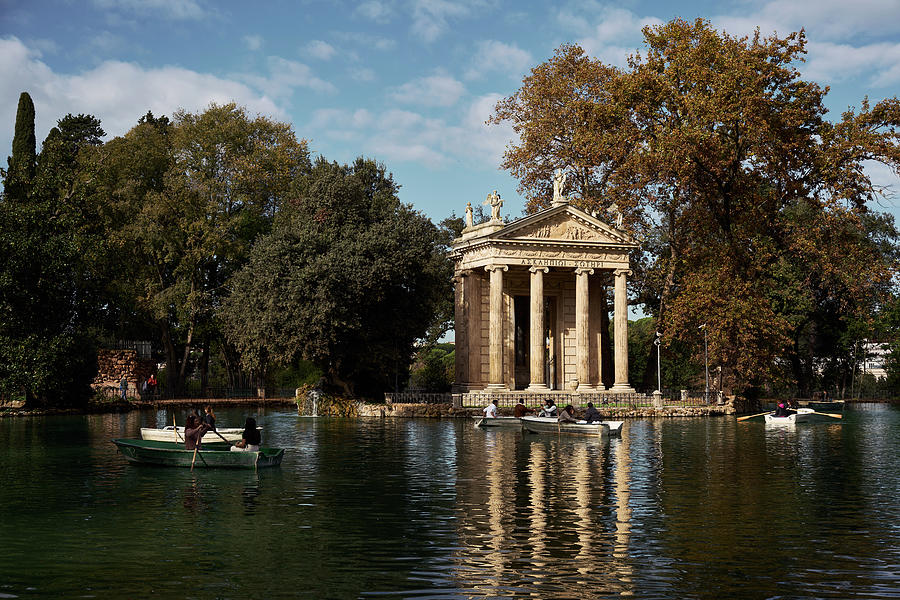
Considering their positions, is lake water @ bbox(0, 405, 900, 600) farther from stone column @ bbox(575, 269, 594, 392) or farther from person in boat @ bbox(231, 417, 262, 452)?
stone column @ bbox(575, 269, 594, 392)

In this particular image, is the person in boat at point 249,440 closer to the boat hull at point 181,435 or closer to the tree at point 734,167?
the boat hull at point 181,435

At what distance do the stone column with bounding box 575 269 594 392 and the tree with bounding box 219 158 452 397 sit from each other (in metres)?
9.35

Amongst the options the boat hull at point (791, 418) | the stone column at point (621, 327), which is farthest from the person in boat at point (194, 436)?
the stone column at point (621, 327)

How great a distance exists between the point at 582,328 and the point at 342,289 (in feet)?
47.6

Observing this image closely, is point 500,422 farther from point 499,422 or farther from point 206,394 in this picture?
point 206,394

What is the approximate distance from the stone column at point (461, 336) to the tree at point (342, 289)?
67.6 inches

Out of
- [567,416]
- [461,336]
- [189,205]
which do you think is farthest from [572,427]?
[189,205]

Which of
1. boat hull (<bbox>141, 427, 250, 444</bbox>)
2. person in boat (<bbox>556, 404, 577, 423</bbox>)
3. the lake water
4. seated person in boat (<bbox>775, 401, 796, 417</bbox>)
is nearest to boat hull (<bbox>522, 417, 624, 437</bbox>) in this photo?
person in boat (<bbox>556, 404, 577, 423</bbox>)

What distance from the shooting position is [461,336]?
60.0 meters

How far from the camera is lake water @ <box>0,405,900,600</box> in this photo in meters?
12.5

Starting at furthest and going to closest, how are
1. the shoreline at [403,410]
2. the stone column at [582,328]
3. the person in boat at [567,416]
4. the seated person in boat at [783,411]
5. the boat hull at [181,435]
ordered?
1. the stone column at [582,328]
2. the shoreline at [403,410]
3. the seated person in boat at [783,411]
4. the person in boat at [567,416]
5. the boat hull at [181,435]

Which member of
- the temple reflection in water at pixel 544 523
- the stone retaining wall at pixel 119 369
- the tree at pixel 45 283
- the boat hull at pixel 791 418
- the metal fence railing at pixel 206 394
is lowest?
the temple reflection in water at pixel 544 523

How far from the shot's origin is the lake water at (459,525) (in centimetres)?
1247

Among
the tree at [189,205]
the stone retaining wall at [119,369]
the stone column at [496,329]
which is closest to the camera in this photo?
the stone column at [496,329]
